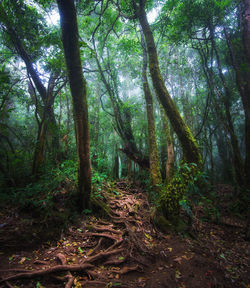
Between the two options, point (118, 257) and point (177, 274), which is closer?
point (177, 274)

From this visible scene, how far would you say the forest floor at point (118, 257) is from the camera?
2.83 m

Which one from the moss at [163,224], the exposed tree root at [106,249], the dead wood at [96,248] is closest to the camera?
the exposed tree root at [106,249]

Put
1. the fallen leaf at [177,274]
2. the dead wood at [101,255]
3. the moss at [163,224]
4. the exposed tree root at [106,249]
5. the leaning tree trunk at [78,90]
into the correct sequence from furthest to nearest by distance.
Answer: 1. the moss at [163,224]
2. the leaning tree trunk at [78,90]
3. the dead wood at [101,255]
4. the fallen leaf at [177,274]
5. the exposed tree root at [106,249]

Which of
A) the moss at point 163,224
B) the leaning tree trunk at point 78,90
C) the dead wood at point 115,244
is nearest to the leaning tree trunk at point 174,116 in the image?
the moss at point 163,224

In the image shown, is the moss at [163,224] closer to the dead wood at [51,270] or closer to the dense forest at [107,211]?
the dense forest at [107,211]

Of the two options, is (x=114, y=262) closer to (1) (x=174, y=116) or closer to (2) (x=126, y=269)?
(2) (x=126, y=269)

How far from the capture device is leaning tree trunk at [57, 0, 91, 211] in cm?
371

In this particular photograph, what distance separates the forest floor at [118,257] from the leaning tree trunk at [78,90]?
3.56ft

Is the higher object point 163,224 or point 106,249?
point 163,224

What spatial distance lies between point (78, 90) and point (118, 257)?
423cm

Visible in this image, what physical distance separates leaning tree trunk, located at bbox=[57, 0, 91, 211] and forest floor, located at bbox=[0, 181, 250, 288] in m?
1.08

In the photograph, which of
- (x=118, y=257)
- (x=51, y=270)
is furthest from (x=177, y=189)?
(x=51, y=270)

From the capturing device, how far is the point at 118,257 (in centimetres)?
355

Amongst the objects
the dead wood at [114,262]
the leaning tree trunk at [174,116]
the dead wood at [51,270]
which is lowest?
the dead wood at [114,262]
